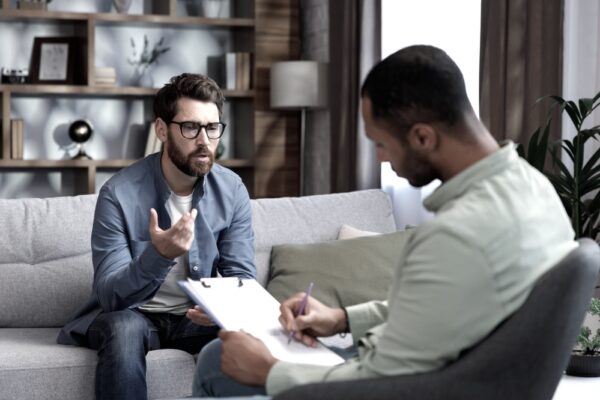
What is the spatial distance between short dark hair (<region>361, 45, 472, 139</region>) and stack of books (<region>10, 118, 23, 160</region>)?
4.17m

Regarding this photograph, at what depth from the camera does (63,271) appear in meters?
3.00

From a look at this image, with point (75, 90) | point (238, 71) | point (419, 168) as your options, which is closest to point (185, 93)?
point (419, 168)

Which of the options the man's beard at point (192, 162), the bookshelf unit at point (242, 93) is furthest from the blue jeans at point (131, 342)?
the bookshelf unit at point (242, 93)

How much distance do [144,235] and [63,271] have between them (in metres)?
0.43

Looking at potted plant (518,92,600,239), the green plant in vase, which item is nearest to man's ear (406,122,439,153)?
potted plant (518,92,600,239)

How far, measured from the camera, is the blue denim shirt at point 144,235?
2531mm

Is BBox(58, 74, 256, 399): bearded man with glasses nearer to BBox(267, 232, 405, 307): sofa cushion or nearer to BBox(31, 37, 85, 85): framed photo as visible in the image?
BBox(267, 232, 405, 307): sofa cushion

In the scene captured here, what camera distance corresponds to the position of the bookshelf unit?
5293 mm

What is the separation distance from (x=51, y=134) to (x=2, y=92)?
0.45 metres

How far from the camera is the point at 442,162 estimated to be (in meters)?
1.42

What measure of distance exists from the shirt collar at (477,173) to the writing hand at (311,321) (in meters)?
0.40

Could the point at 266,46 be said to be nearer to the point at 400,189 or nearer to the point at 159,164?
the point at 400,189

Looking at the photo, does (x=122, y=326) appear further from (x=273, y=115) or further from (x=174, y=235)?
(x=273, y=115)

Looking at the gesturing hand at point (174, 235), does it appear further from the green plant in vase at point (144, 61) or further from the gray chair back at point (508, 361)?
the green plant in vase at point (144, 61)
